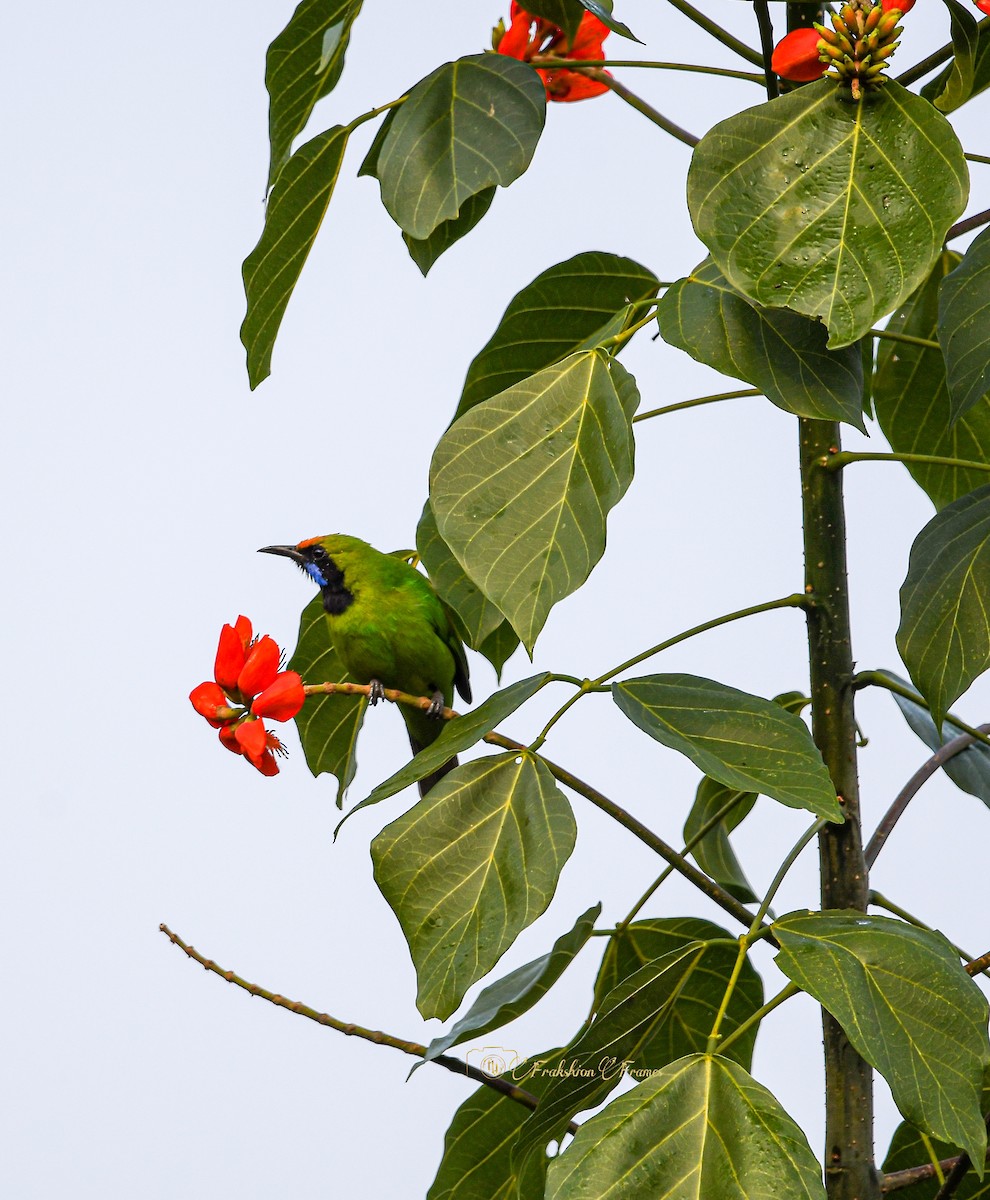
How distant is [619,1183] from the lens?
43.6 inches

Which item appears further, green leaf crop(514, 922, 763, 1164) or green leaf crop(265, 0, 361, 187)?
green leaf crop(265, 0, 361, 187)

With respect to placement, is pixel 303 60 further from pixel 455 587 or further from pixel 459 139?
pixel 455 587

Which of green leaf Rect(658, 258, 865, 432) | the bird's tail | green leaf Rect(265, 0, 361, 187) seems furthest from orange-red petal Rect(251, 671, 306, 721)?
the bird's tail

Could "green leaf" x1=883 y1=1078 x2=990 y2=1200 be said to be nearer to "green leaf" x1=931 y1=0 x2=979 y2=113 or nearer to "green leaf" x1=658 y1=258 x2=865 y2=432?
"green leaf" x1=658 y1=258 x2=865 y2=432

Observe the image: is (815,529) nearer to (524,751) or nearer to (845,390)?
(845,390)

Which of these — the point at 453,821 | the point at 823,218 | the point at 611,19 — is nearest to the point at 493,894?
the point at 453,821

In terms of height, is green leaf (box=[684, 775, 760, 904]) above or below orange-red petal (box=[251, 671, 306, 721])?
below

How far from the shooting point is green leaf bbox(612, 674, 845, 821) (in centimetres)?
117

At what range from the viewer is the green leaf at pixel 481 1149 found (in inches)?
62.6

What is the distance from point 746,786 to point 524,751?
0.26 metres

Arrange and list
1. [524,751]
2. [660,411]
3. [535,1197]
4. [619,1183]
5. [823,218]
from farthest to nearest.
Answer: [660,411]
[535,1197]
[524,751]
[823,218]
[619,1183]

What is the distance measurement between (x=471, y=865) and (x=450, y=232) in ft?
2.42

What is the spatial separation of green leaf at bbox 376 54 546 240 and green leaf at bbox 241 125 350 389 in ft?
0.35

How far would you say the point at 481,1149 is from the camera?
160cm
